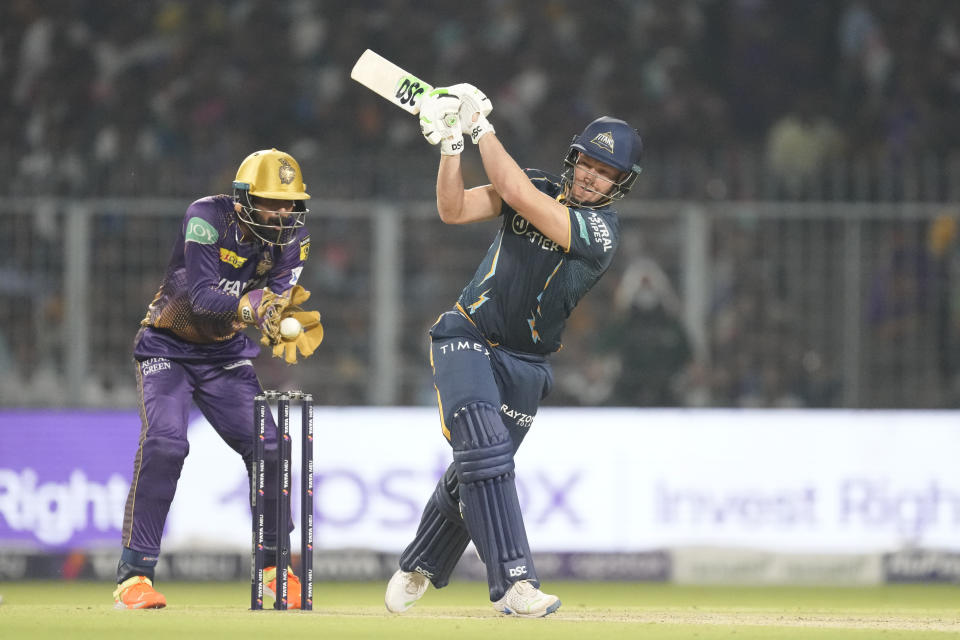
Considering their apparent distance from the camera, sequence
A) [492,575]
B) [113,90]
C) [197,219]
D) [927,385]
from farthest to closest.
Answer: [113,90] < [927,385] < [197,219] < [492,575]

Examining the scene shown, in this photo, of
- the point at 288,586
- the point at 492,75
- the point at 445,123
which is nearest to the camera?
the point at 445,123

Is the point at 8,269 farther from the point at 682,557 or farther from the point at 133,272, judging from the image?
the point at 682,557

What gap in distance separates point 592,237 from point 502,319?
574mm

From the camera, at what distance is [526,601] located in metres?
6.68

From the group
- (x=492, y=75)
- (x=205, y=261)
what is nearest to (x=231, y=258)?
(x=205, y=261)

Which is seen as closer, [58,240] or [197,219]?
[197,219]

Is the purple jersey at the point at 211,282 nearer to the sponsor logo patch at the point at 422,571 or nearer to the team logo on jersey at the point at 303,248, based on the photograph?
the team logo on jersey at the point at 303,248

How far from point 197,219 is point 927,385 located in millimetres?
6903

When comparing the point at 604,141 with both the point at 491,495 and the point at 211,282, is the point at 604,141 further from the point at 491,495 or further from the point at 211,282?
the point at 211,282

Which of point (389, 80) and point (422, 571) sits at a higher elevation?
point (389, 80)

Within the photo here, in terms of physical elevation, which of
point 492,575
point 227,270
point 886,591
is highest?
point 227,270

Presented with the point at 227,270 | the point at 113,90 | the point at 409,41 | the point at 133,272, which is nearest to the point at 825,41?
the point at 409,41

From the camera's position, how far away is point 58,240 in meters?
11.6

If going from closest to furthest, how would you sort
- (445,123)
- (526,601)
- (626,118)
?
(526,601)
(445,123)
(626,118)
